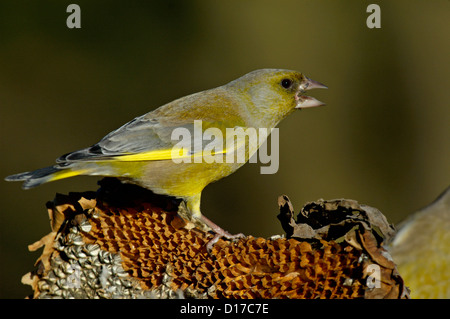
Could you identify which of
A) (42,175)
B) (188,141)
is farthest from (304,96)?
(42,175)

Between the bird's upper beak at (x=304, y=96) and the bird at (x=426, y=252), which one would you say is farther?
the bird's upper beak at (x=304, y=96)

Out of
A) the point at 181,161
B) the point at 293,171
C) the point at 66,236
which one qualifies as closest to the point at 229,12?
the point at 293,171

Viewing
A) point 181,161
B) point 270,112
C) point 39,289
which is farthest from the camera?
point 270,112

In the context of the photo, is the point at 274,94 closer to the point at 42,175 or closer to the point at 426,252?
the point at 42,175

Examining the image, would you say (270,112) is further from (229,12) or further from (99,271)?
(229,12)

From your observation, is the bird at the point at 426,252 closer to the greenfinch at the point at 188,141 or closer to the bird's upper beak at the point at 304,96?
the greenfinch at the point at 188,141

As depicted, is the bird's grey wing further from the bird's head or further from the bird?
the bird

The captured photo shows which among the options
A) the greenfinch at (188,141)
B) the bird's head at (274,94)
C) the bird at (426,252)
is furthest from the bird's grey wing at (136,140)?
the bird at (426,252)

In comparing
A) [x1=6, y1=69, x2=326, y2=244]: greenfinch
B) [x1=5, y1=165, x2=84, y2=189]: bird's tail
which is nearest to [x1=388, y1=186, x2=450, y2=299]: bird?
[x1=6, y1=69, x2=326, y2=244]: greenfinch
